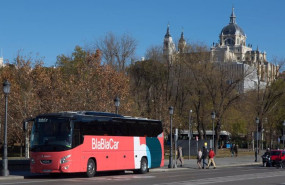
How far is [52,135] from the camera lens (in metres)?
28.9

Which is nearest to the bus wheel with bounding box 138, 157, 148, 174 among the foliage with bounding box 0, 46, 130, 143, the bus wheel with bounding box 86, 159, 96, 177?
the bus wheel with bounding box 86, 159, 96, 177

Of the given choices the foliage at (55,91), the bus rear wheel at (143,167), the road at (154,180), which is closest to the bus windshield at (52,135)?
the road at (154,180)

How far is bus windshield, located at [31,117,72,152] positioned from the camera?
28688 mm

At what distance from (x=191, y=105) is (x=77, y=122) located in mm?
48986

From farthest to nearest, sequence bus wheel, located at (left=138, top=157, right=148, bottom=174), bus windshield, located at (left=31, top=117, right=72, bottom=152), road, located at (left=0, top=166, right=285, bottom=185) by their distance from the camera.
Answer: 1. bus wheel, located at (left=138, top=157, right=148, bottom=174)
2. bus windshield, located at (left=31, top=117, right=72, bottom=152)
3. road, located at (left=0, top=166, right=285, bottom=185)

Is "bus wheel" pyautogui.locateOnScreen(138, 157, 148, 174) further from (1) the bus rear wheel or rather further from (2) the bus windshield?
(2) the bus windshield

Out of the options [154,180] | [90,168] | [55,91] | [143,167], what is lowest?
[154,180]

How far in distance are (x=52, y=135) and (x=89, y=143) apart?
230cm

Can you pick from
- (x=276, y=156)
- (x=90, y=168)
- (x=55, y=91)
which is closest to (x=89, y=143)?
(x=90, y=168)

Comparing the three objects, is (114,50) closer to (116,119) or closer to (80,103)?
(80,103)

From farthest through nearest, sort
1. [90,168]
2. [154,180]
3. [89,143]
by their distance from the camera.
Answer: [90,168] → [89,143] → [154,180]

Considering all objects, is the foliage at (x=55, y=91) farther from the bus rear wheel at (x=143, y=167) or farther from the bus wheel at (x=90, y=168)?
the bus wheel at (x=90, y=168)

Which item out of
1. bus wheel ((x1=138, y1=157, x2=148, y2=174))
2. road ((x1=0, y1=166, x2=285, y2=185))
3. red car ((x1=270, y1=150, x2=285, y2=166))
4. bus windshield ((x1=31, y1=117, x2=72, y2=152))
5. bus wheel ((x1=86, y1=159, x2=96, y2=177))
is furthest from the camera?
red car ((x1=270, y1=150, x2=285, y2=166))

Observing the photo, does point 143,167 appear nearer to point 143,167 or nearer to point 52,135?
point 143,167
